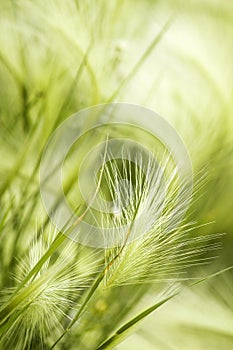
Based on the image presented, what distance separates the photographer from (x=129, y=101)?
2.61ft

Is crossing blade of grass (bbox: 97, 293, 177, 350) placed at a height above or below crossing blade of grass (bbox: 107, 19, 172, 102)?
below

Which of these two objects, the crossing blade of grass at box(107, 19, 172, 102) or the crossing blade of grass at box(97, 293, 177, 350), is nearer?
the crossing blade of grass at box(97, 293, 177, 350)

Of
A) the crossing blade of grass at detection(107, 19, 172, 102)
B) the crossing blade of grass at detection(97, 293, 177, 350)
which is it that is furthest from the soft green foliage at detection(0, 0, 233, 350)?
the crossing blade of grass at detection(97, 293, 177, 350)

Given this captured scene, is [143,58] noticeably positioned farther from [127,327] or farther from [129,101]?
[127,327]

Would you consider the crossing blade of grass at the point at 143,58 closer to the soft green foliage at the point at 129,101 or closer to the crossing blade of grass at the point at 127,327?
the soft green foliage at the point at 129,101

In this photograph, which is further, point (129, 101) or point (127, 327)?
point (129, 101)

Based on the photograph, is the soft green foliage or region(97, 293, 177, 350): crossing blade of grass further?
the soft green foliage

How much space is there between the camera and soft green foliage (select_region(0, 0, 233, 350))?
30.5 inches

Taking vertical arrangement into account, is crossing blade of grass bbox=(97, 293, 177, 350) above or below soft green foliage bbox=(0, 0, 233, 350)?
below

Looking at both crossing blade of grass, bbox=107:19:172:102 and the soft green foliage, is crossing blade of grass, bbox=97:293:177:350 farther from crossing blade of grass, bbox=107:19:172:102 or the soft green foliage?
crossing blade of grass, bbox=107:19:172:102

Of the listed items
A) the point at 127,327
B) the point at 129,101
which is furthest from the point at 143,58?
the point at 127,327

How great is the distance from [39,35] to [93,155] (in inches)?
9.1

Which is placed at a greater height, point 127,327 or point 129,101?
point 129,101

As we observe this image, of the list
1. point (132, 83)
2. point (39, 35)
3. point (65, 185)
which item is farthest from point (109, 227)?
point (39, 35)
